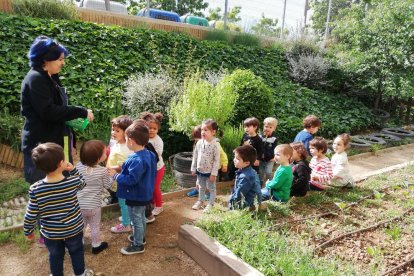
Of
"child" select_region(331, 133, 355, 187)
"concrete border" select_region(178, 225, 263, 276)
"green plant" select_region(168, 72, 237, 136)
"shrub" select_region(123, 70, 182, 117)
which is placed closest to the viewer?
"concrete border" select_region(178, 225, 263, 276)

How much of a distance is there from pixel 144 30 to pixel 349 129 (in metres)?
6.28

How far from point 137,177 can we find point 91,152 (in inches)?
18.0

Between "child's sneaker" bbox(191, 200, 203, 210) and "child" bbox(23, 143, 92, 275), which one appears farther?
"child's sneaker" bbox(191, 200, 203, 210)

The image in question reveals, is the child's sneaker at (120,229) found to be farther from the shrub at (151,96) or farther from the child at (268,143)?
the shrub at (151,96)

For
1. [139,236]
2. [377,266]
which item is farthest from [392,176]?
[139,236]

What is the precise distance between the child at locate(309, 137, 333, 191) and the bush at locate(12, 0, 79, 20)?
22.7 ft

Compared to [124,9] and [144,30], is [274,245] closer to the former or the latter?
[144,30]

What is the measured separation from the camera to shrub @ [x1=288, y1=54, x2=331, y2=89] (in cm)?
1109

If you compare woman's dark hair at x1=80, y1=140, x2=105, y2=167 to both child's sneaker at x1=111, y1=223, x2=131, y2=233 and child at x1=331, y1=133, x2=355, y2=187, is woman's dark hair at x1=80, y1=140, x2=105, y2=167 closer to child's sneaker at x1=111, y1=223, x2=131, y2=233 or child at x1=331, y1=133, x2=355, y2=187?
child's sneaker at x1=111, y1=223, x2=131, y2=233

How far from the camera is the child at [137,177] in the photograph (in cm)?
289

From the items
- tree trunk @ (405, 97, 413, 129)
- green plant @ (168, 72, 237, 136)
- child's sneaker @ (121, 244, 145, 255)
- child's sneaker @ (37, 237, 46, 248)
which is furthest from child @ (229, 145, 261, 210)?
A: tree trunk @ (405, 97, 413, 129)

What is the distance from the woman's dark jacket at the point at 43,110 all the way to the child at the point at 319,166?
310 centimetres

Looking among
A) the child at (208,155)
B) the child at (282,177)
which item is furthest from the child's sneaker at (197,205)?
the child at (282,177)

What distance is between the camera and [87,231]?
351 centimetres
